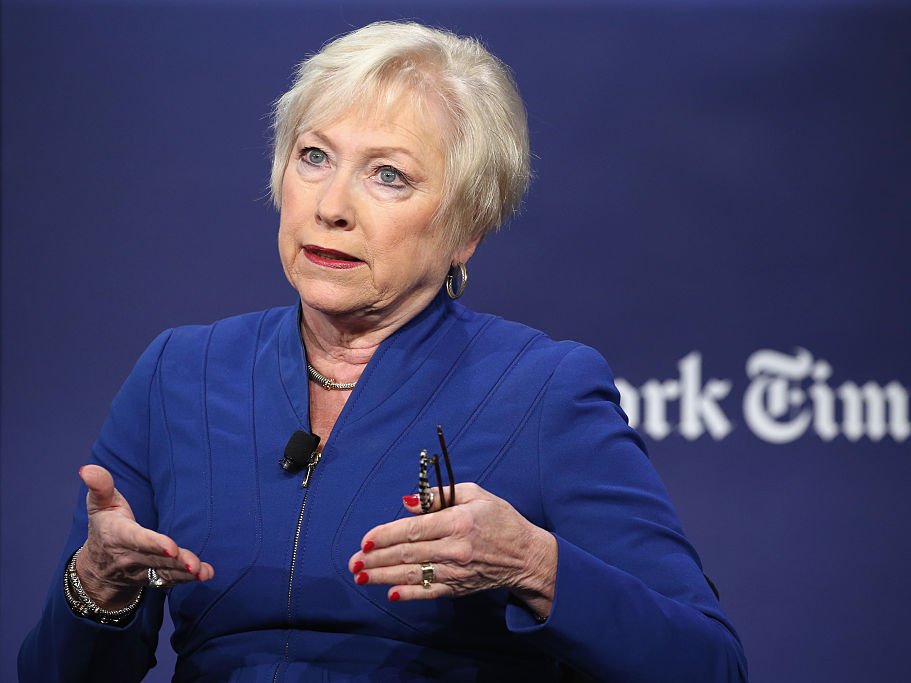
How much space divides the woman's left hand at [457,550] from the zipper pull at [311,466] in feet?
1.12

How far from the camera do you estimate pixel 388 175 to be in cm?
164

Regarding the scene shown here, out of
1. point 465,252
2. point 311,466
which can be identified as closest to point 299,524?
point 311,466

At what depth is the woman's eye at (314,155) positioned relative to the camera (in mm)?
1673

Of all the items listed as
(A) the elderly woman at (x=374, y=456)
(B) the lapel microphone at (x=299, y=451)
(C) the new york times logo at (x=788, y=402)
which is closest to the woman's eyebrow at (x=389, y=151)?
(A) the elderly woman at (x=374, y=456)

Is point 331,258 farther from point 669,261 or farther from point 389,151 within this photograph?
point 669,261

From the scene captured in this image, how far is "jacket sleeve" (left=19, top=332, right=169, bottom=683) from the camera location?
1515mm

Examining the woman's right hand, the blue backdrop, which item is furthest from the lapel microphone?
the blue backdrop

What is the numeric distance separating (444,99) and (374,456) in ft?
1.69

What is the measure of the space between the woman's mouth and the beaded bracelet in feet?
1.62

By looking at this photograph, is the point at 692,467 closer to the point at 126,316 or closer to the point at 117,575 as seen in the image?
the point at 126,316

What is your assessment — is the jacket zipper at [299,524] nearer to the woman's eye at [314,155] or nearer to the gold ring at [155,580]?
the gold ring at [155,580]

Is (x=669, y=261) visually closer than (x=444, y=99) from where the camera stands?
No

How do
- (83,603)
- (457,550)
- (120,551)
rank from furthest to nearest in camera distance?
(83,603), (120,551), (457,550)

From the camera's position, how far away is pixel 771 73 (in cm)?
284
